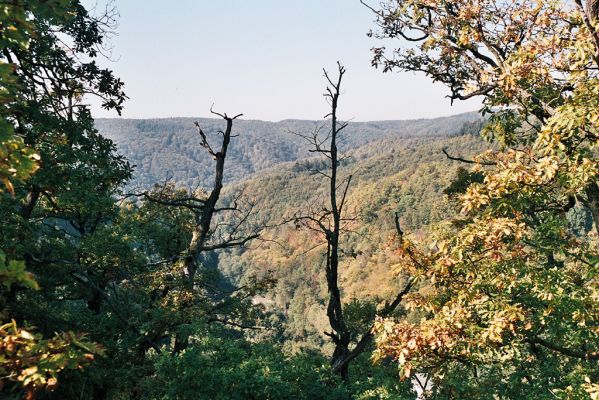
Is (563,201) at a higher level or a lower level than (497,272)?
higher

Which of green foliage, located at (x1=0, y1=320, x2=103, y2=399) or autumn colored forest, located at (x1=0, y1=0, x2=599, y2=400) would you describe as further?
autumn colored forest, located at (x1=0, y1=0, x2=599, y2=400)

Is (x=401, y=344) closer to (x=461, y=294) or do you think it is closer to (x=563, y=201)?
(x=461, y=294)

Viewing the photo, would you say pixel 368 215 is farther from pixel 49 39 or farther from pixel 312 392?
pixel 49 39

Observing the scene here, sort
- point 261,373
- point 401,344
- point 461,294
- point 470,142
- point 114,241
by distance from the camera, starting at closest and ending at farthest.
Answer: point 401,344 < point 461,294 < point 261,373 < point 114,241 < point 470,142

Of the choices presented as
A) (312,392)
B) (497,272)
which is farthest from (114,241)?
(497,272)

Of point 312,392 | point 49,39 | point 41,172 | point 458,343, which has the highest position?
point 49,39

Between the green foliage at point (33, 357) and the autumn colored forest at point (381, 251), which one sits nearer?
the green foliage at point (33, 357)

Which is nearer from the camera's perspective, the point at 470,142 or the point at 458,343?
the point at 458,343

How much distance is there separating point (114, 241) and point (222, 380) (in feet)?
22.8

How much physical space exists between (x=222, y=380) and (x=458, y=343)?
12.3ft

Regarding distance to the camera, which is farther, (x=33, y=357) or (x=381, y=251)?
(x=381, y=251)

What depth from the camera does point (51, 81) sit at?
10.2 m

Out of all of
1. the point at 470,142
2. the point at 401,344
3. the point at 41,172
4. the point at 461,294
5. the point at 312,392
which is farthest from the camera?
the point at 470,142

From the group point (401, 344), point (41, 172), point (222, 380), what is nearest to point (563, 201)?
point (401, 344)
